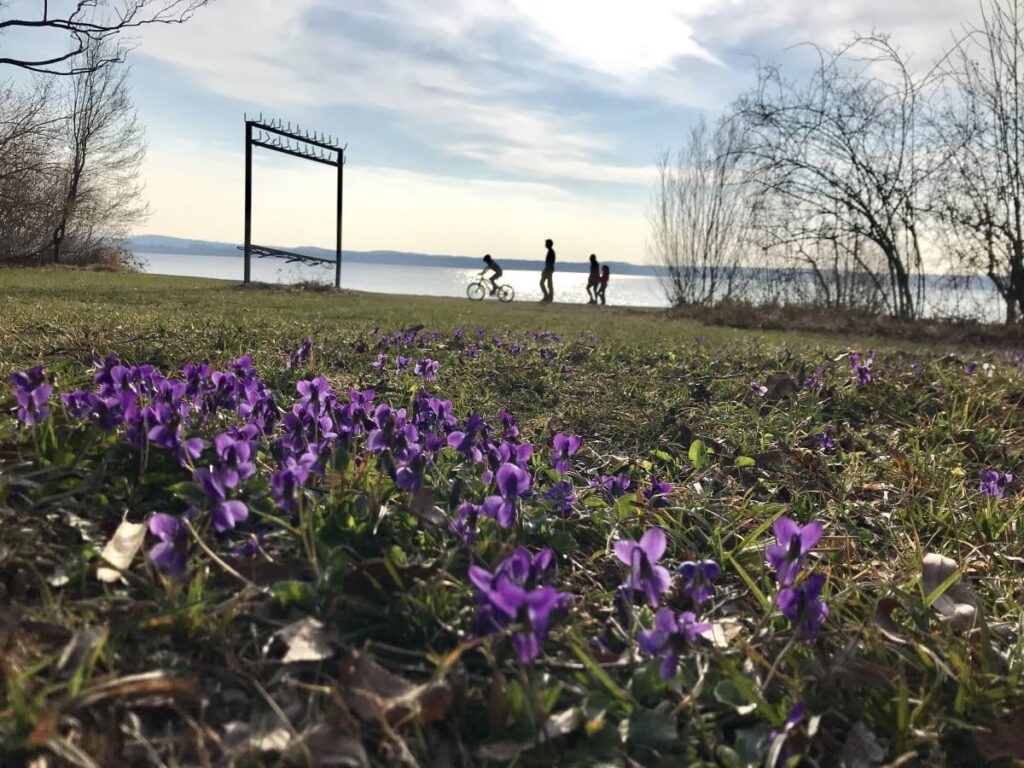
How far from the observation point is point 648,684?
1.07 metres

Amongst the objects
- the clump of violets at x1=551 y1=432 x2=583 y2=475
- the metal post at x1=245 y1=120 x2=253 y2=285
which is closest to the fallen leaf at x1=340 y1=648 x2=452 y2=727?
the clump of violets at x1=551 y1=432 x2=583 y2=475

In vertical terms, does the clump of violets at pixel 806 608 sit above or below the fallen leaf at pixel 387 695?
above

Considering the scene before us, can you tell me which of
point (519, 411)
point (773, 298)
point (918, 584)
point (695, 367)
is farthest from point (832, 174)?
point (918, 584)

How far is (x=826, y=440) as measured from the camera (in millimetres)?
2672

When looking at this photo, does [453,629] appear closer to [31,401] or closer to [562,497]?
[562,497]

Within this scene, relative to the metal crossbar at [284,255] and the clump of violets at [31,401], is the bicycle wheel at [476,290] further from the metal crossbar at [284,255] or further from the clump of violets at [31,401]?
the clump of violets at [31,401]

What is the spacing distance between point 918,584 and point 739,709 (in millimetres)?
695

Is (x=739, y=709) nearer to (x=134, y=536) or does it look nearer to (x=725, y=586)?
(x=725, y=586)

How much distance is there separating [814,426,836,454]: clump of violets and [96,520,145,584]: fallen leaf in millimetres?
2311

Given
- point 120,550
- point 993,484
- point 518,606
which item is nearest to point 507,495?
point 518,606

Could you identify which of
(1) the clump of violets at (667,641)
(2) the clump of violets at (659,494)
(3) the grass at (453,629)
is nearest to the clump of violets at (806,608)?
(3) the grass at (453,629)

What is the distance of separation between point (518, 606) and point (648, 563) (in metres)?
0.28

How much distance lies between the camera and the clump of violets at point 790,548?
121 centimetres

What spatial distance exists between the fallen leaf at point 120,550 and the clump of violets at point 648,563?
851 millimetres
